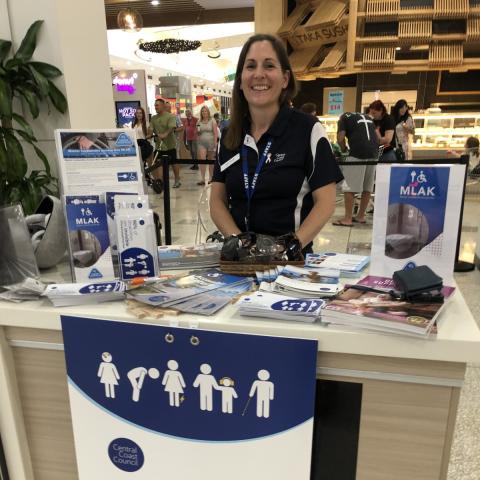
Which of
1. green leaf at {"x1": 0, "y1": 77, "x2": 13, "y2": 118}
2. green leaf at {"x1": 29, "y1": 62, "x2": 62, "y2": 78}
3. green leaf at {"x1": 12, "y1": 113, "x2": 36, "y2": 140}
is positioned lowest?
green leaf at {"x1": 12, "y1": 113, "x2": 36, "y2": 140}

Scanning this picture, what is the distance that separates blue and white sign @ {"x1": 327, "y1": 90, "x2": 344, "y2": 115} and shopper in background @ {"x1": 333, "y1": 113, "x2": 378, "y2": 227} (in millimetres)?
2099

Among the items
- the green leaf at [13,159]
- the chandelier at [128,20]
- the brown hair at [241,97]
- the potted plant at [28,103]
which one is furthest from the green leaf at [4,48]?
the chandelier at [128,20]

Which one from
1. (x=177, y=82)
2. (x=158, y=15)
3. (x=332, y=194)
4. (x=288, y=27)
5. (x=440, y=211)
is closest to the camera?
(x=440, y=211)

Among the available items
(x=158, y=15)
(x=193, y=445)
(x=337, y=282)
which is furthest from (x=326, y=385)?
Answer: (x=158, y=15)

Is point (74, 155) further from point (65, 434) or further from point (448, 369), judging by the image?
point (448, 369)

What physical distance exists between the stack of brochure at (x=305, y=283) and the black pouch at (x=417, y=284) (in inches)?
6.5

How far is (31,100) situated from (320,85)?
6124 millimetres

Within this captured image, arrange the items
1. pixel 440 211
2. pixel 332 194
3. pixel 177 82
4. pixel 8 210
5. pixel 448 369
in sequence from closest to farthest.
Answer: pixel 448 369 < pixel 440 211 < pixel 8 210 < pixel 332 194 < pixel 177 82

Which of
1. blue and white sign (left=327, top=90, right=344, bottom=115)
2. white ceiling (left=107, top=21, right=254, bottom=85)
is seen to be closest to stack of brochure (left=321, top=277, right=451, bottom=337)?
blue and white sign (left=327, top=90, right=344, bottom=115)

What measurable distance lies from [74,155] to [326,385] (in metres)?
1.05

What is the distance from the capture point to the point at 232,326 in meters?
1.06

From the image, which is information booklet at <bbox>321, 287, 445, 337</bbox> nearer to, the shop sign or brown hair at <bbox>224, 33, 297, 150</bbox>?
brown hair at <bbox>224, 33, 297, 150</bbox>

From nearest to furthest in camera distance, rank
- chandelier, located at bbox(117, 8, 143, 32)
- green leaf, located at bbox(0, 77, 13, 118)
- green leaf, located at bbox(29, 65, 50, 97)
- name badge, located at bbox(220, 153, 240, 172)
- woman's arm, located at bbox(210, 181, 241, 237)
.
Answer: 1. name badge, located at bbox(220, 153, 240, 172)
2. woman's arm, located at bbox(210, 181, 241, 237)
3. green leaf, located at bbox(0, 77, 13, 118)
4. green leaf, located at bbox(29, 65, 50, 97)
5. chandelier, located at bbox(117, 8, 143, 32)

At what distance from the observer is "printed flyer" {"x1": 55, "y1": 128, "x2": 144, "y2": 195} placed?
1419mm
